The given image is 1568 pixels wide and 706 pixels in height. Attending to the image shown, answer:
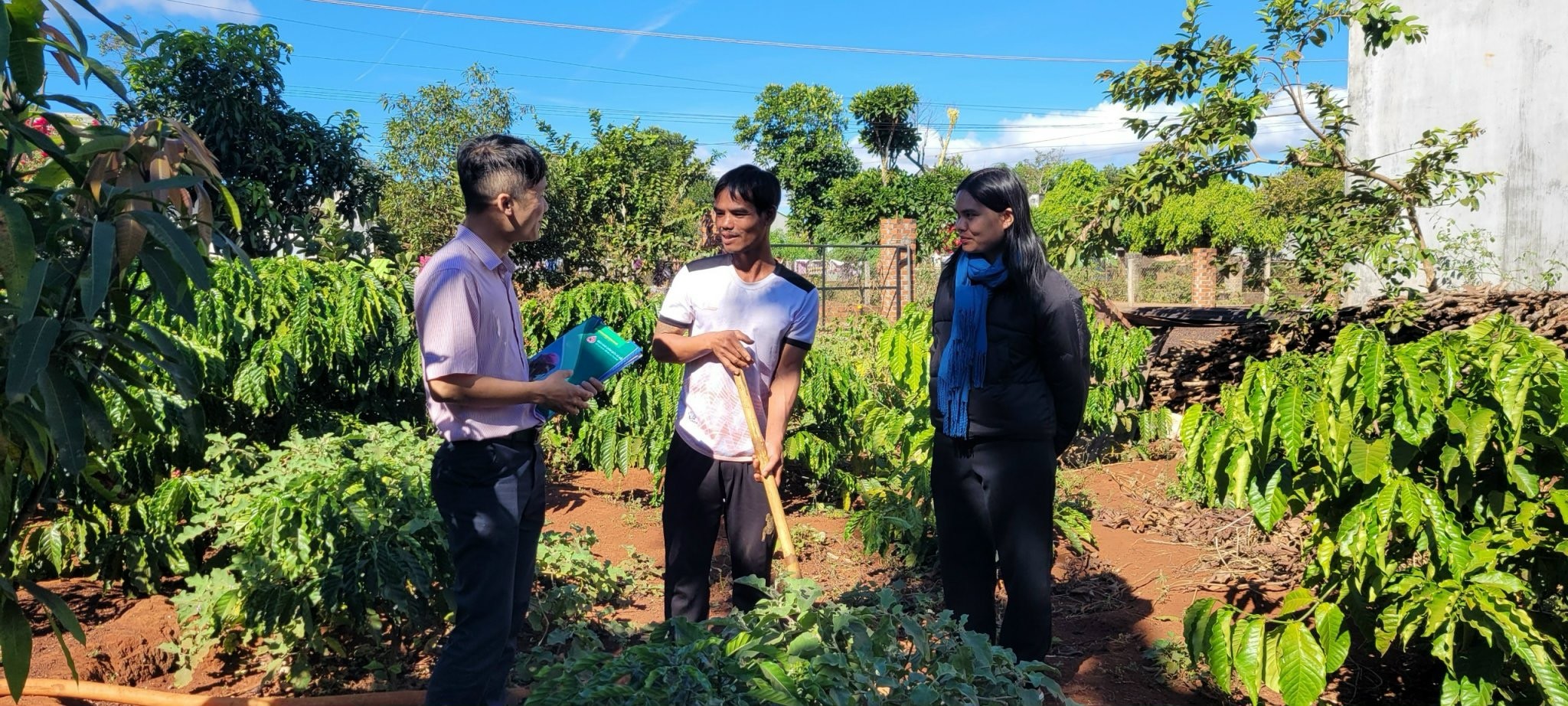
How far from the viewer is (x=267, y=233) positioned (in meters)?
8.16

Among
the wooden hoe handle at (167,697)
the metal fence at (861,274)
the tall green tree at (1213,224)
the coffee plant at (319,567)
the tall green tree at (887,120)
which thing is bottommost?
the wooden hoe handle at (167,697)

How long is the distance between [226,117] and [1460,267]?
9045 mm

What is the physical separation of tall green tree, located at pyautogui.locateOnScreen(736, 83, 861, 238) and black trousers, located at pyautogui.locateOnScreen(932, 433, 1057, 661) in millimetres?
27870

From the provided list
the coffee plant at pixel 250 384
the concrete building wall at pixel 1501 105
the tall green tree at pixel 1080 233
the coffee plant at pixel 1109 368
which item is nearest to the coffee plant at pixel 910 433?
the coffee plant at pixel 1109 368

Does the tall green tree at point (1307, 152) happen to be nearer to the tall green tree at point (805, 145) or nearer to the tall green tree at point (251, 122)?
the tall green tree at point (251, 122)

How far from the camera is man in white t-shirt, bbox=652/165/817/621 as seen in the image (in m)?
2.90

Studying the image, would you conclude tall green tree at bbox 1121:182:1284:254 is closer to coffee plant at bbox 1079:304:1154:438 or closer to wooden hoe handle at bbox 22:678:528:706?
coffee plant at bbox 1079:304:1154:438

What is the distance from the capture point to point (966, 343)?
2.94m

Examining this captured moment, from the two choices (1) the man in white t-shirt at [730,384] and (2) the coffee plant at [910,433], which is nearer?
(1) the man in white t-shirt at [730,384]

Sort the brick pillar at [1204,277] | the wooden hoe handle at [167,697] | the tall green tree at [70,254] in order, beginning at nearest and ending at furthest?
1. the tall green tree at [70,254]
2. the wooden hoe handle at [167,697]
3. the brick pillar at [1204,277]

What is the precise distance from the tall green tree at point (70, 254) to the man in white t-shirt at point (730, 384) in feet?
4.64

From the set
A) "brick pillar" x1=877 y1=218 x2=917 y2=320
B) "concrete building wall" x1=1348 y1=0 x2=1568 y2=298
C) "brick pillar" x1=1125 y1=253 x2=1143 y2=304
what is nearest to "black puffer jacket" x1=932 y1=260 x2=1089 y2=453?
"concrete building wall" x1=1348 y1=0 x2=1568 y2=298

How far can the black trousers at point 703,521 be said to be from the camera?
2.91m

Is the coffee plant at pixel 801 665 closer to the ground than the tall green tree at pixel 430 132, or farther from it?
closer to the ground
